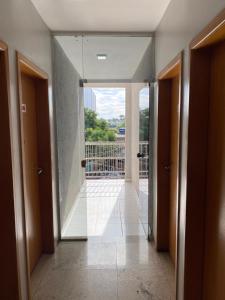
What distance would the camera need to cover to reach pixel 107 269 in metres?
2.29

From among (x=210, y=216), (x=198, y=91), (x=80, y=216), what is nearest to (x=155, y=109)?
(x=198, y=91)

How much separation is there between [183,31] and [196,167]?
38.8 inches

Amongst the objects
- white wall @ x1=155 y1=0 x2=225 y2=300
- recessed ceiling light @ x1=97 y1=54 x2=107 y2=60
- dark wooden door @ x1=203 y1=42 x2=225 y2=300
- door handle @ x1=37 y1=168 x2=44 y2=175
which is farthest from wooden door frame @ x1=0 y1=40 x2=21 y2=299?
recessed ceiling light @ x1=97 y1=54 x2=107 y2=60

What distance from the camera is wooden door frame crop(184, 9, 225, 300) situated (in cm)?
145

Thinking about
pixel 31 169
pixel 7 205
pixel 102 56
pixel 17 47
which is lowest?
pixel 7 205

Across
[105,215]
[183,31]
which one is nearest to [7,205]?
[183,31]

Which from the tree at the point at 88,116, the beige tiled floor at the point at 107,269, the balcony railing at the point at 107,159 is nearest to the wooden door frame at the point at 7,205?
the beige tiled floor at the point at 107,269

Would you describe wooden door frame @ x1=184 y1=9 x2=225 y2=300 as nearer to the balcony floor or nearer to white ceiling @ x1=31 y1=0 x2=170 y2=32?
white ceiling @ x1=31 y1=0 x2=170 y2=32

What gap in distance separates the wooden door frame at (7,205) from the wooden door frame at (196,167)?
1192 millimetres

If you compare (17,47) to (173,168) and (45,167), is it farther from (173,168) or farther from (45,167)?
(173,168)

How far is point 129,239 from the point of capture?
2.88 meters

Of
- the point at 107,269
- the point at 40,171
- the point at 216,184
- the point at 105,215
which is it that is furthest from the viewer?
the point at 105,215

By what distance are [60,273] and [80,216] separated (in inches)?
40.0

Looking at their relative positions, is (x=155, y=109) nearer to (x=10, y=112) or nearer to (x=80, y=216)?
(x=10, y=112)
